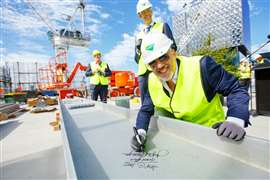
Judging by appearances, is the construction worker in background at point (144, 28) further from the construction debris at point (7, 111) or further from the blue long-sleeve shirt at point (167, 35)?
the construction debris at point (7, 111)

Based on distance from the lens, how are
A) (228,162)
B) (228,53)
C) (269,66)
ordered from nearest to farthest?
1. (228,162)
2. (269,66)
3. (228,53)

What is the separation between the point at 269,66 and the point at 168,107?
297 cm

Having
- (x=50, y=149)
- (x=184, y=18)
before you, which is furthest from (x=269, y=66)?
(x=184, y=18)

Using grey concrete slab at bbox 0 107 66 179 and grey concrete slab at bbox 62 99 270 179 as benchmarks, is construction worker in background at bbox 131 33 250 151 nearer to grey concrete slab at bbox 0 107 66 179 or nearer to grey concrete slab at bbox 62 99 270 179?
grey concrete slab at bbox 62 99 270 179

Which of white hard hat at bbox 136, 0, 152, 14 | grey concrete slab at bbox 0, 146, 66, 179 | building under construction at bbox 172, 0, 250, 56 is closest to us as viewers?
grey concrete slab at bbox 0, 146, 66, 179

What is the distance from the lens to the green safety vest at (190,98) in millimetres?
1060

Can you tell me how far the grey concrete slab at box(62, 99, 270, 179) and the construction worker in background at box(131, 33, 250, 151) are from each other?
0.35 ft

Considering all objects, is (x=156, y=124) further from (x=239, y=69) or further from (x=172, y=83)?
(x=239, y=69)

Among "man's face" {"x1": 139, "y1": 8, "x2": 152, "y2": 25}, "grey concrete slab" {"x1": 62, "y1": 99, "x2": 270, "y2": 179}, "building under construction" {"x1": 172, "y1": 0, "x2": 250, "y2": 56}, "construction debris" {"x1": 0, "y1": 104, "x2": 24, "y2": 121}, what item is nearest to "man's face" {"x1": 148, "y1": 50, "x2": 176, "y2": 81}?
"grey concrete slab" {"x1": 62, "y1": 99, "x2": 270, "y2": 179}

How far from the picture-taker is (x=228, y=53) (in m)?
5.52

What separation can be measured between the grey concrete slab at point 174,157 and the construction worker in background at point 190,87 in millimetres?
108

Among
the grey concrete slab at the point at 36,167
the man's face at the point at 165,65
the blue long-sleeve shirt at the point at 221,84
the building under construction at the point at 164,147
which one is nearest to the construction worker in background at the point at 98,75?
the building under construction at the point at 164,147

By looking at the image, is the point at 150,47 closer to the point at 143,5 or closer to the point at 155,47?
the point at 155,47

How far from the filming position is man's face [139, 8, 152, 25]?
84.8 inches
